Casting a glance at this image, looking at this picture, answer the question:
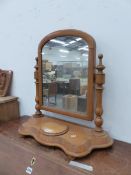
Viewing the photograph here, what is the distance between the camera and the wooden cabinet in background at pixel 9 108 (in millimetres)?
1279

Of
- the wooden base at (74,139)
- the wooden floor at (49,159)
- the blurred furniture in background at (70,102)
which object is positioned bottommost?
the wooden floor at (49,159)

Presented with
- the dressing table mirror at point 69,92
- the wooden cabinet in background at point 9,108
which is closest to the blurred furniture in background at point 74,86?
the dressing table mirror at point 69,92

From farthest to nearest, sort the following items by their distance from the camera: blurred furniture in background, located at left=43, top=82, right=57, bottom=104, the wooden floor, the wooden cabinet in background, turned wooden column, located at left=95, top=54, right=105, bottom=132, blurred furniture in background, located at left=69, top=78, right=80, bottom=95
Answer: the wooden cabinet in background, blurred furniture in background, located at left=43, top=82, right=57, bottom=104, blurred furniture in background, located at left=69, top=78, right=80, bottom=95, turned wooden column, located at left=95, top=54, right=105, bottom=132, the wooden floor

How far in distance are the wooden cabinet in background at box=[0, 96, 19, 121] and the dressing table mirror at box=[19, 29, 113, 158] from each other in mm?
277

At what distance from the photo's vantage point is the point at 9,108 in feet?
4.38

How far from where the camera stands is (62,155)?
822 mm

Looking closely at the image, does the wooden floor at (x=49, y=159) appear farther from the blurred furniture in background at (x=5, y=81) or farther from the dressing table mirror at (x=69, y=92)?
the blurred furniture in background at (x=5, y=81)

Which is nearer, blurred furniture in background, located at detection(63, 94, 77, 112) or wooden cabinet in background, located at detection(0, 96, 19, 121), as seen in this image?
blurred furniture in background, located at detection(63, 94, 77, 112)

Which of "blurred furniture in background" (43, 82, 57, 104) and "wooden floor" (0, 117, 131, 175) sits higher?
"blurred furniture in background" (43, 82, 57, 104)

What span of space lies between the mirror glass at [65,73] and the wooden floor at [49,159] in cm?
25

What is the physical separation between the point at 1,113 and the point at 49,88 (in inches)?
17.0

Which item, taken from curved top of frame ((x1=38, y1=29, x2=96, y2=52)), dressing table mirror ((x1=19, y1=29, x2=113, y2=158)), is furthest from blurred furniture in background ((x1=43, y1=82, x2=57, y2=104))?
curved top of frame ((x1=38, y1=29, x2=96, y2=52))

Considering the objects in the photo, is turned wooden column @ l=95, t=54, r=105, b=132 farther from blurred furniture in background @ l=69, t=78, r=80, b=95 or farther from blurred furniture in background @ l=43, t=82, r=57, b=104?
blurred furniture in background @ l=43, t=82, r=57, b=104

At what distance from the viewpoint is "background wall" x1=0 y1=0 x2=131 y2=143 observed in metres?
0.89
